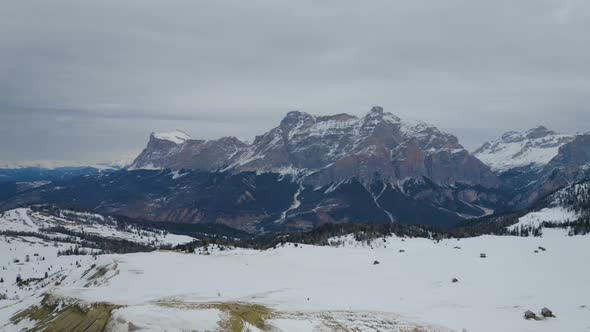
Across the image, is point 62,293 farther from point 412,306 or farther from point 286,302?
point 412,306

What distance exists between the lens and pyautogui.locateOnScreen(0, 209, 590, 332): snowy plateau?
54.4 meters

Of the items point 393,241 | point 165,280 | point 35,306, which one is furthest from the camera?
point 393,241

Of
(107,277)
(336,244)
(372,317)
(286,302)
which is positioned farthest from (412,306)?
(336,244)

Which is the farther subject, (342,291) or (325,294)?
(342,291)

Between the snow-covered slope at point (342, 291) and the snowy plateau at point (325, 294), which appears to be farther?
the snow-covered slope at point (342, 291)

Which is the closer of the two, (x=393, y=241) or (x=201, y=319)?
(x=201, y=319)

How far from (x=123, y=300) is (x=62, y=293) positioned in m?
17.0

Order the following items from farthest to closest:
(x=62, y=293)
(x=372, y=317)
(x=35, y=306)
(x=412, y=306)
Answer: (x=35, y=306) < (x=62, y=293) < (x=412, y=306) < (x=372, y=317)

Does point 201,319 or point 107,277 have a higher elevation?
point 201,319

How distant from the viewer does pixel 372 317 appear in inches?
2295

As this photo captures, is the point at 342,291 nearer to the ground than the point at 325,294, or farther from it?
nearer to the ground

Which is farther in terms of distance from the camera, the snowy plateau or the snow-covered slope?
the snow-covered slope

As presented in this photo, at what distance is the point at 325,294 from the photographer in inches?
2977

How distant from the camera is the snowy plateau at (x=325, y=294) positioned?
54.4 metres
